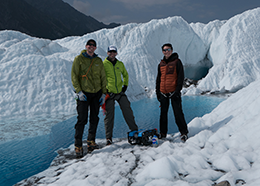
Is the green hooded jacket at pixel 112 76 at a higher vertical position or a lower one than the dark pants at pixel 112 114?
higher

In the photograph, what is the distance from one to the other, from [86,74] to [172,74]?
168 cm

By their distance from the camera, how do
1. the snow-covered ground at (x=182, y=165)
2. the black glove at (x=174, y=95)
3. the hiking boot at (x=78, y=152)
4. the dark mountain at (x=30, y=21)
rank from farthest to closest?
the dark mountain at (x=30, y=21) → the black glove at (x=174, y=95) → the hiking boot at (x=78, y=152) → the snow-covered ground at (x=182, y=165)

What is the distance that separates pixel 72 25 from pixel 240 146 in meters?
116

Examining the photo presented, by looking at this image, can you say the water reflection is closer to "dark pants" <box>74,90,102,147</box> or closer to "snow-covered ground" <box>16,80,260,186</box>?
"snow-covered ground" <box>16,80,260,186</box>

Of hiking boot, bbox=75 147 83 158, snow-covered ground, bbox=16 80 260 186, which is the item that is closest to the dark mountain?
hiking boot, bbox=75 147 83 158

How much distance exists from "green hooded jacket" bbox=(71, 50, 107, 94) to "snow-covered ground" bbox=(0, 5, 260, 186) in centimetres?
123

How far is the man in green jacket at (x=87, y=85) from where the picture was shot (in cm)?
318

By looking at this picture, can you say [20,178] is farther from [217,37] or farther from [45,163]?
[217,37]

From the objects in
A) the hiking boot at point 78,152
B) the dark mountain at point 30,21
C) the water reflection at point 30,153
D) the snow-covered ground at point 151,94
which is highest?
the dark mountain at point 30,21

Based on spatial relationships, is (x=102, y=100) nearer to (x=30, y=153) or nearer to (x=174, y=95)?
(x=174, y=95)

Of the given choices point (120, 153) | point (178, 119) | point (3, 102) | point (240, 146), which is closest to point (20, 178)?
point (120, 153)

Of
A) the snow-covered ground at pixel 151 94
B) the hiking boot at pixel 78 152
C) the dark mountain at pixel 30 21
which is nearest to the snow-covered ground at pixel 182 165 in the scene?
the snow-covered ground at pixel 151 94

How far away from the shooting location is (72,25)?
4117 inches

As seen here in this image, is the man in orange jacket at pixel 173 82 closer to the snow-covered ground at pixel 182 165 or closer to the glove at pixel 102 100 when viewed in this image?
the snow-covered ground at pixel 182 165
